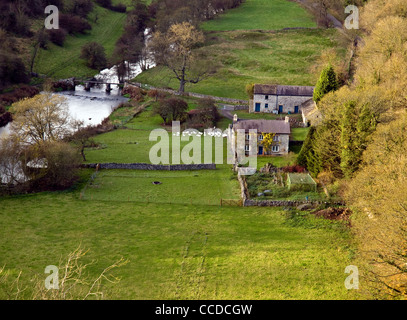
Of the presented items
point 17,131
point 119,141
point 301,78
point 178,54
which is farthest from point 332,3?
point 17,131

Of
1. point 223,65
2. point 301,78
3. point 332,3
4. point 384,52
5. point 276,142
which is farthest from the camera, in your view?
→ point 332,3

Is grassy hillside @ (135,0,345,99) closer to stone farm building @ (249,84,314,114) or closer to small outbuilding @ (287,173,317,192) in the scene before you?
stone farm building @ (249,84,314,114)

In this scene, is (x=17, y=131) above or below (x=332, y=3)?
below

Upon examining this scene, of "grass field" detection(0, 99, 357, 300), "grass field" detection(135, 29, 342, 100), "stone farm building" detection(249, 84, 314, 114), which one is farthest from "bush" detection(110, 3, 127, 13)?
"grass field" detection(0, 99, 357, 300)

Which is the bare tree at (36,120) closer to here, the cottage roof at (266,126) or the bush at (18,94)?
the cottage roof at (266,126)

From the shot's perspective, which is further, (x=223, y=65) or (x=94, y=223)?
(x=223, y=65)

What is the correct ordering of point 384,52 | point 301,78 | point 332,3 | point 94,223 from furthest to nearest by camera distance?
point 332,3, point 301,78, point 384,52, point 94,223

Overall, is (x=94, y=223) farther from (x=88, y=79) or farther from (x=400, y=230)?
(x=88, y=79)
